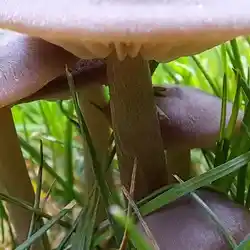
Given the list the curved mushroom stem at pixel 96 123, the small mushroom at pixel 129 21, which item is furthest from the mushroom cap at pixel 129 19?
the curved mushroom stem at pixel 96 123

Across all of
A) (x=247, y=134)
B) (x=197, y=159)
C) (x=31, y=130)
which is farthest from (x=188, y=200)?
(x=31, y=130)

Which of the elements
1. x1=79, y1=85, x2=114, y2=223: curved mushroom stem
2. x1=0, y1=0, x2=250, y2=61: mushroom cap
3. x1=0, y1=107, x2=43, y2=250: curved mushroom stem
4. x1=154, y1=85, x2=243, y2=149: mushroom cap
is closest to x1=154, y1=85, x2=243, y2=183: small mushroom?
x1=154, y1=85, x2=243, y2=149: mushroom cap

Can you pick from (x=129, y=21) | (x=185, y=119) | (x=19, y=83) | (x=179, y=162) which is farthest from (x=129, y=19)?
(x=179, y=162)

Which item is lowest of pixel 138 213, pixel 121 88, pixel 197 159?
pixel 197 159

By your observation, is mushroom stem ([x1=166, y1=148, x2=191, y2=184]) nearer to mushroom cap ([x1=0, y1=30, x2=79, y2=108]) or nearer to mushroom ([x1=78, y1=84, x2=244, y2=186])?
mushroom ([x1=78, y1=84, x2=244, y2=186])

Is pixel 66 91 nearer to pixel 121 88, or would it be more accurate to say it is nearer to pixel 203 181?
pixel 121 88

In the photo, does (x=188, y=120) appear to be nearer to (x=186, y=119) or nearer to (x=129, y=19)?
(x=186, y=119)
